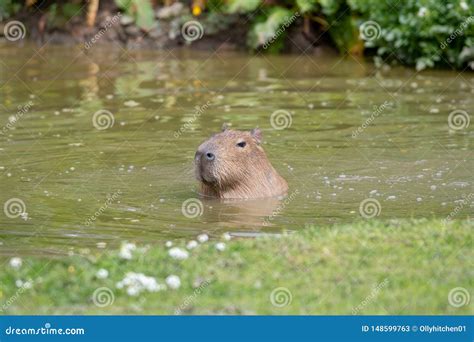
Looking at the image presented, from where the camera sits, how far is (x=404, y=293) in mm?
7637

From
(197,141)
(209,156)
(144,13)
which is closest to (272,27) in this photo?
(144,13)

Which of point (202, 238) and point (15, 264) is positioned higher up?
point (202, 238)

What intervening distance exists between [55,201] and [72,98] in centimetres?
622

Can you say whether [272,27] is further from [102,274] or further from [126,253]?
[102,274]

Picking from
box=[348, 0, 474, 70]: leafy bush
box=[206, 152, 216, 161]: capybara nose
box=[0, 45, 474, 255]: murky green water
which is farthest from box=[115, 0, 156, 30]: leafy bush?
box=[206, 152, 216, 161]: capybara nose

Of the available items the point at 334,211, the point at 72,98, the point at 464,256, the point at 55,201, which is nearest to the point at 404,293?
the point at 464,256

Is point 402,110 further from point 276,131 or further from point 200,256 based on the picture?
point 200,256

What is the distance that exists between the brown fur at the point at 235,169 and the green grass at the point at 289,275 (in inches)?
89.1

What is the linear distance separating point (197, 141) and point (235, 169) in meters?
3.07

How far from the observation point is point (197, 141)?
48.6 ft

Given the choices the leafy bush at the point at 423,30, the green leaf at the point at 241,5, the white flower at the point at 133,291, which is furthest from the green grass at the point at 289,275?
the green leaf at the point at 241,5

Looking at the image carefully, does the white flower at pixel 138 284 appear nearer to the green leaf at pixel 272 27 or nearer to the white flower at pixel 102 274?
the white flower at pixel 102 274

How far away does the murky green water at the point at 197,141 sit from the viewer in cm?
1113

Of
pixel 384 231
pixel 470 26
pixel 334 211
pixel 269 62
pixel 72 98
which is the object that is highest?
pixel 269 62
